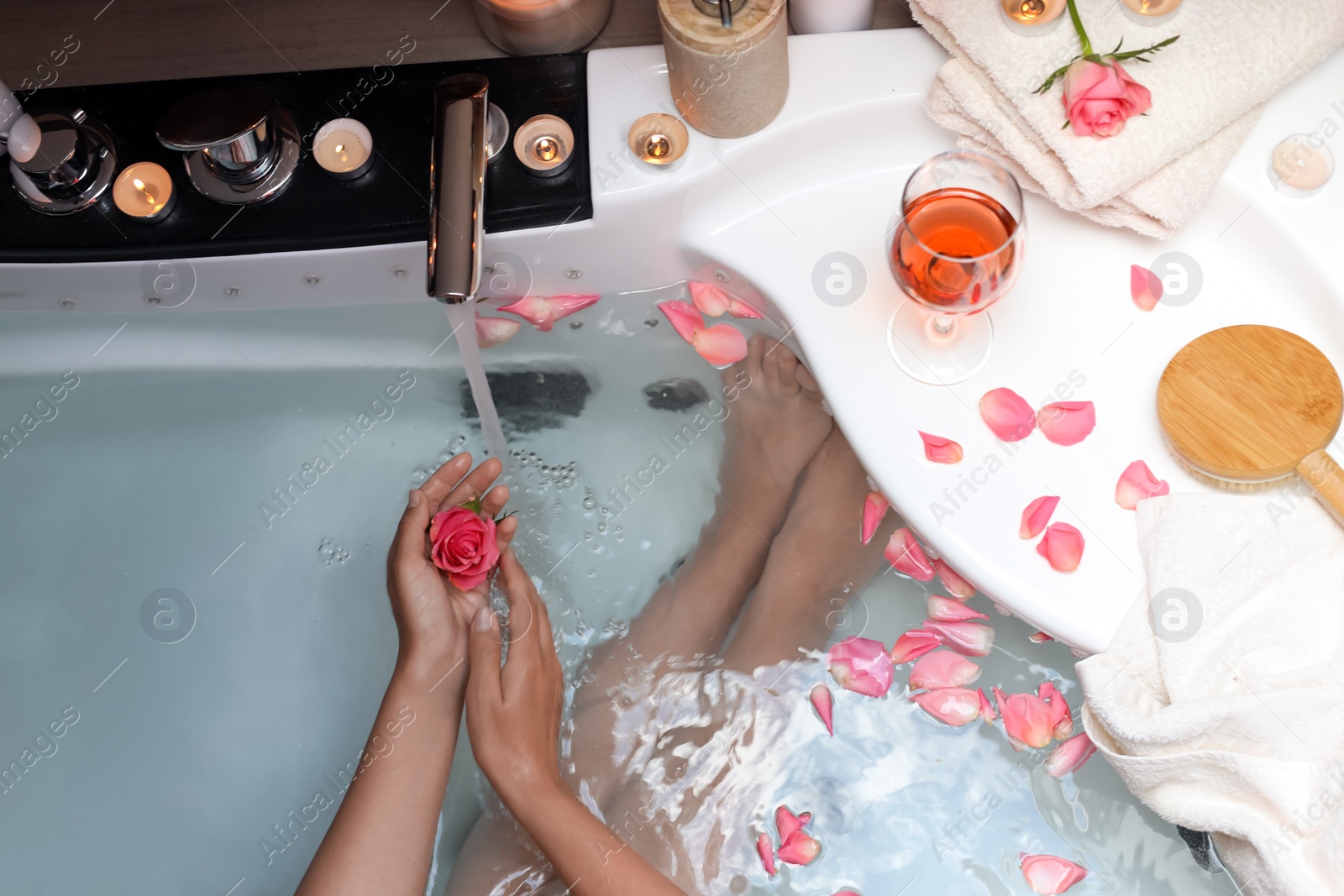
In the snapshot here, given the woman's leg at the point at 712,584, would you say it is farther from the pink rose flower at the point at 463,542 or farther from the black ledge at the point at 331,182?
the black ledge at the point at 331,182

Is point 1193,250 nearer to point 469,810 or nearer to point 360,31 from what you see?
point 360,31

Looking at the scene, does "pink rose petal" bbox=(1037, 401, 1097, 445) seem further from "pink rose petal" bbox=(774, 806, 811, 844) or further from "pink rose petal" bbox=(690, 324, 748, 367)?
"pink rose petal" bbox=(774, 806, 811, 844)

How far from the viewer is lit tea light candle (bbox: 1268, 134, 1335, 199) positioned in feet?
2.49

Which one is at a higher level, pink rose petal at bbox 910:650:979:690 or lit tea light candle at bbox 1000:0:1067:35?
lit tea light candle at bbox 1000:0:1067:35

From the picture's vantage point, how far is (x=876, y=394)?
79cm

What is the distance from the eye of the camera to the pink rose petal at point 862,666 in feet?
3.64

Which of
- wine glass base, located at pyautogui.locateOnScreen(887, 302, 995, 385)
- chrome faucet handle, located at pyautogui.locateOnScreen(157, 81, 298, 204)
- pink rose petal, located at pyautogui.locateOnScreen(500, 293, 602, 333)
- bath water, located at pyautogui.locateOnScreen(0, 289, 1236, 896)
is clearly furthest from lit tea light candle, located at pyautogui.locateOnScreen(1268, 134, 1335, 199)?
chrome faucet handle, located at pyautogui.locateOnScreen(157, 81, 298, 204)

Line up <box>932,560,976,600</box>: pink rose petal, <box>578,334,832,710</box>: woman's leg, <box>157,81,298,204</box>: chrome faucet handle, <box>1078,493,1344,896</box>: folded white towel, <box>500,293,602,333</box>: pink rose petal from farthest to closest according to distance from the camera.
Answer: <box>578,334,832,710</box>: woman's leg
<box>500,293,602,333</box>: pink rose petal
<box>932,560,976,600</box>: pink rose petal
<box>157,81,298,204</box>: chrome faucet handle
<box>1078,493,1344,896</box>: folded white towel

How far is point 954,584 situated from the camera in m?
0.95

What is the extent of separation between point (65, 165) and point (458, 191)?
1.42 feet

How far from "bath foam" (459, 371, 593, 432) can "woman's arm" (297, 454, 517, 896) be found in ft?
0.38

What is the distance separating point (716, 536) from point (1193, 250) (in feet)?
2.02

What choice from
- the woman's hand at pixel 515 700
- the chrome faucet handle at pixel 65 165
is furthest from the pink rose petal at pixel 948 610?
the chrome faucet handle at pixel 65 165

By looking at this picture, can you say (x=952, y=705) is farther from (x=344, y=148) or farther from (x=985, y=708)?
(x=344, y=148)
